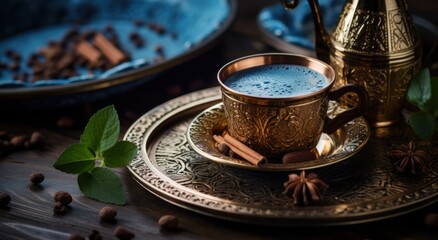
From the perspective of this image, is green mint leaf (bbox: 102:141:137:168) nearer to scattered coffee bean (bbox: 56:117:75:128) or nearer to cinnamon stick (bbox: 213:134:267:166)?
cinnamon stick (bbox: 213:134:267:166)

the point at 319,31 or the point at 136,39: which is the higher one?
the point at 319,31

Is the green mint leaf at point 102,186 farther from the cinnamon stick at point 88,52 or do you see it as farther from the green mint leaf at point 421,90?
the cinnamon stick at point 88,52

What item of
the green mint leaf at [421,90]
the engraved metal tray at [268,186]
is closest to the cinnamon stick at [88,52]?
the engraved metal tray at [268,186]

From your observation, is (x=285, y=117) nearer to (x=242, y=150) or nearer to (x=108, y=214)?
(x=242, y=150)

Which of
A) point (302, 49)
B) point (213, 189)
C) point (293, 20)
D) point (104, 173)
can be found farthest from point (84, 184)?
point (293, 20)

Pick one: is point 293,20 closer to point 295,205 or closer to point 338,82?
point 338,82

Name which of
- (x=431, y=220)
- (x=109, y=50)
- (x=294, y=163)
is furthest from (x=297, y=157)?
(x=109, y=50)
